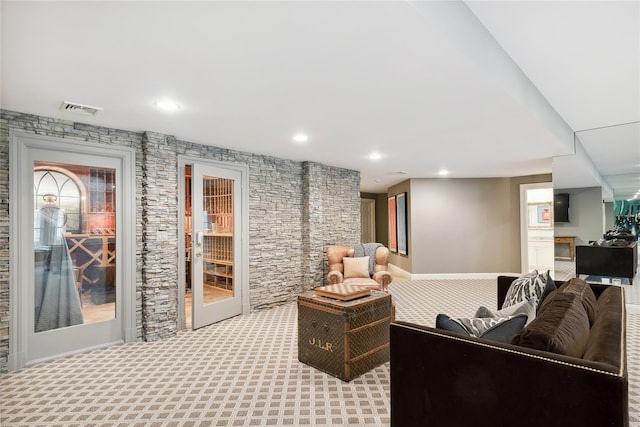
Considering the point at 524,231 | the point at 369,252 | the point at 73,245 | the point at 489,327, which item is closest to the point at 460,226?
the point at 524,231

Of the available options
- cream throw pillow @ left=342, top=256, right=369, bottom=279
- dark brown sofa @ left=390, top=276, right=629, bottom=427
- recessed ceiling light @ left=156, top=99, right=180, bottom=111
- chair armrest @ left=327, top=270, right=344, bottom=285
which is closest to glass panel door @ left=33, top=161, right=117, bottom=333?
recessed ceiling light @ left=156, top=99, right=180, bottom=111

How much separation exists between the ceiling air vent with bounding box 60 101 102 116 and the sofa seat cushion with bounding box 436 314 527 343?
315cm

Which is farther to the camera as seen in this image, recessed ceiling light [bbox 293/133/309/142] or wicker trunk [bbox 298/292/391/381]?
recessed ceiling light [bbox 293/133/309/142]

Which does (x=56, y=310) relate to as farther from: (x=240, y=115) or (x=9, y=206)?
(x=240, y=115)

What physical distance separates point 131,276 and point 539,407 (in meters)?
3.73

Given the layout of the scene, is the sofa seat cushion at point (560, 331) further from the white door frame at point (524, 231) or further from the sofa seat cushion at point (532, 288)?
the white door frame at point (524, 231)

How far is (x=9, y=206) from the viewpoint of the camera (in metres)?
3.04

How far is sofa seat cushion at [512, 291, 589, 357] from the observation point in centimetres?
147

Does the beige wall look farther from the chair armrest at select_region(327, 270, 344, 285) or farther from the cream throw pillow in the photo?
the chair armrest at select_region(327, 270, 344, 285)

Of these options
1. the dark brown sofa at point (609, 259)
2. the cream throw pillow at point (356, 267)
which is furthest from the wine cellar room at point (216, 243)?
the dark brown sofa at point (609, 259)

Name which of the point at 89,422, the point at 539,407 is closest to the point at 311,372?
the point at 89,422

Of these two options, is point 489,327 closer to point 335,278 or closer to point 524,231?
point 335,278

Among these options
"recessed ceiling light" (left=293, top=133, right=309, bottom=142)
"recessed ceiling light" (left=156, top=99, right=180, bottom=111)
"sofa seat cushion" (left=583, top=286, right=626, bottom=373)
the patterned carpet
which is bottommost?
the patterned carpet

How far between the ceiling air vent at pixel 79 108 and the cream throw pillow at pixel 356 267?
380cm
